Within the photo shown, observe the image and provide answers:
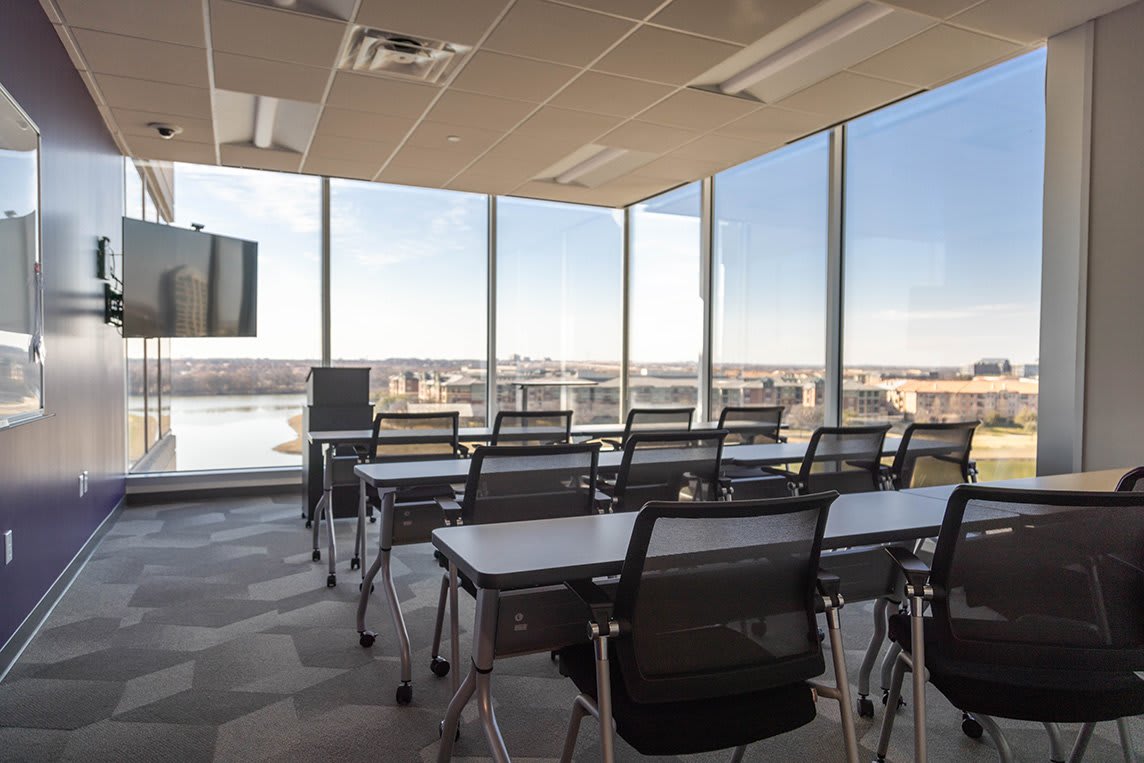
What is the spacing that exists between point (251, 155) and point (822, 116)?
417cm

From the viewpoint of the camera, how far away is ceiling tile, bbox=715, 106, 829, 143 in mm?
4633

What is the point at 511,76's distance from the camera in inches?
159

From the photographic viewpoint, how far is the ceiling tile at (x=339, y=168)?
5.76 meters

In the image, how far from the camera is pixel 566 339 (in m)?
7.65

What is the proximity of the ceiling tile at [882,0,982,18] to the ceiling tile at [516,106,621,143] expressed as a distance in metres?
1.89

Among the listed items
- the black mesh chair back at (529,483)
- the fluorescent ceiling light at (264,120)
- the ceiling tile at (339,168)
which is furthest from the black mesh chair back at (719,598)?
the ceiling tile at (339,168)

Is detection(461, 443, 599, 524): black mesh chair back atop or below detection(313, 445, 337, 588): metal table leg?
atop

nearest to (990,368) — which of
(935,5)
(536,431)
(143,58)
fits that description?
(935,5)

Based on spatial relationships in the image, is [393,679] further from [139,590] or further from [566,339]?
[566,339]

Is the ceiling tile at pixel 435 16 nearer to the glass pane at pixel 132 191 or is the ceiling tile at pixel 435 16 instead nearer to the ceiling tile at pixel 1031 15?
the ceiling tile at pixel 1031 15

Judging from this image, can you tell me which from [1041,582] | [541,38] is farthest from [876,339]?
[1041,582]

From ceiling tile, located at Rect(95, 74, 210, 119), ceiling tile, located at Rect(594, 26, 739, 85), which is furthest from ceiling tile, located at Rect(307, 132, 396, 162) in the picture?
ceiling tile, located at Rect(594, 26, 739, 85)

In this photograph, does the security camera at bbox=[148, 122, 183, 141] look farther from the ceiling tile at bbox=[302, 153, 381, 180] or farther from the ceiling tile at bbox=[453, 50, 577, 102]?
the ceiling tile at bbox=[453, 50, 577, 102]

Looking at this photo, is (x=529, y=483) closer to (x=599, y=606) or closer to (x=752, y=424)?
(x=599, y=606)
